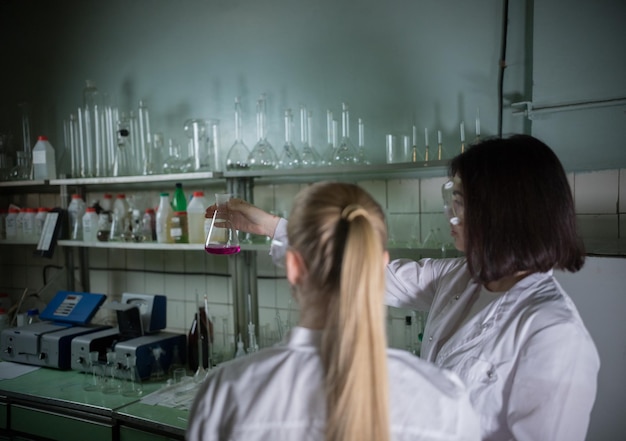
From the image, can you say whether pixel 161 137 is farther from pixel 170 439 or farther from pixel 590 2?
pixel 590 2

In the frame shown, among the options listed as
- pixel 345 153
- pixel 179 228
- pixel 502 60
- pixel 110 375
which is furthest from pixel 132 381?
pixel 502 60

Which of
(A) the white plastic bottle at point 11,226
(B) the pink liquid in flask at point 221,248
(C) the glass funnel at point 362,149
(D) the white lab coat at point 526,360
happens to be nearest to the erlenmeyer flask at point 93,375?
(B) the pink liquid in flask at point 221,248

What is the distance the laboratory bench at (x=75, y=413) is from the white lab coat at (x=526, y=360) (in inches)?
44.0

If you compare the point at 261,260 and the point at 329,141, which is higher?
the point at 329,141

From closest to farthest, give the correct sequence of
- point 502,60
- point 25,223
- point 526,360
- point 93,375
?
point 526,360 → point 502,60 → point 93,375 → point 25,223

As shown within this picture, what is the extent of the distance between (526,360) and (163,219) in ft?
6.55

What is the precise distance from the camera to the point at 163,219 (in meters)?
2.70

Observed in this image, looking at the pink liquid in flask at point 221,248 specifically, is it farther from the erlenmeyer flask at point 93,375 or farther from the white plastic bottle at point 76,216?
the white plastic bottle at point 76,216

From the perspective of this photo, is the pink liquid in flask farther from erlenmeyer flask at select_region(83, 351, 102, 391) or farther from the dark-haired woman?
erlenmeyer flask at select_region(83, 351, 102, 391)

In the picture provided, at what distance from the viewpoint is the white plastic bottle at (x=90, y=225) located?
2.89 metres

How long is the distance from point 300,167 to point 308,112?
0.36 metres

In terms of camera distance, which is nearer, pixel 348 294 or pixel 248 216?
pixel 348 294

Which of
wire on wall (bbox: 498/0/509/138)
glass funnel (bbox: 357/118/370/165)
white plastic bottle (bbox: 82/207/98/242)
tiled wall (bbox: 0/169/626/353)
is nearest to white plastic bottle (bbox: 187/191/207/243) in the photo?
tiled wall (bbox: 0/169/626/353)

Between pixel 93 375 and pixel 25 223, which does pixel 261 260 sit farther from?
pixel 25 223
